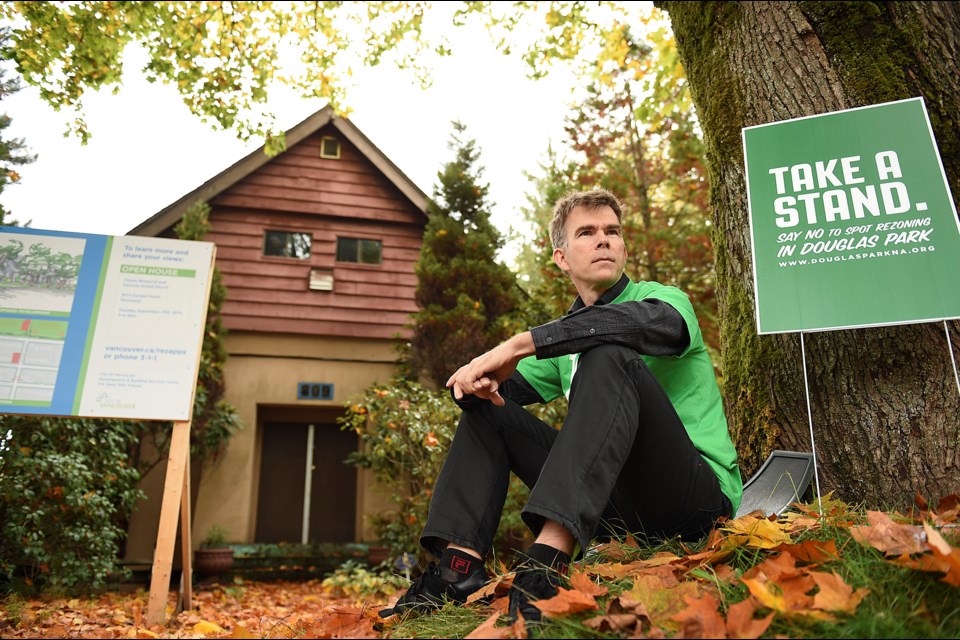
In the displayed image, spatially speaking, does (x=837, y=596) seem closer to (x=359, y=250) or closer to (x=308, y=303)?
(x=308, y=303)

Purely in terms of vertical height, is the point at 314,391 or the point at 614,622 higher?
the point at 314,391

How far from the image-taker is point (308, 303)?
9.73m

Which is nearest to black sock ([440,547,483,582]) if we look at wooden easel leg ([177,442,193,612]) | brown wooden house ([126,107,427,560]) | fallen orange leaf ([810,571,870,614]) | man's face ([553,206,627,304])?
fallen orange leaf ([810,571,870,614])

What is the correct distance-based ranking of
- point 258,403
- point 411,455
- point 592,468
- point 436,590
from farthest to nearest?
point 258,403, point 411,455, point 436,590, point 592,468

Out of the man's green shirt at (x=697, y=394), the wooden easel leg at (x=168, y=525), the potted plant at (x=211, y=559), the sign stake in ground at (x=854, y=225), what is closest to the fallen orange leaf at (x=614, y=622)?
the man's green shirt at (x=697, y=394)

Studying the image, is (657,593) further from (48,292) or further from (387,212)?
(387,212)

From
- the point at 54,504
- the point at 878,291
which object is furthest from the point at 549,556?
the point at 54,504

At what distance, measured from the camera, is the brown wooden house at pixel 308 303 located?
934 cm

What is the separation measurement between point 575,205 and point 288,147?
27.9 ft

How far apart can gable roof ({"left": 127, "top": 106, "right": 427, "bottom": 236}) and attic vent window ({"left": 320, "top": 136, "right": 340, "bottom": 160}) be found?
0.70ft

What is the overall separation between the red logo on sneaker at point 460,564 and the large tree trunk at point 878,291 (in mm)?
1355

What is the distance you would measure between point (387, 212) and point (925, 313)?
8.85 m

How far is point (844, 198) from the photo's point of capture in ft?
7.85

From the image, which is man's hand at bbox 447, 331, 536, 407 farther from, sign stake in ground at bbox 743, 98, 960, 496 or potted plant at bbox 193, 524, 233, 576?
potted plant at bbox 193, 524, 233, 576
